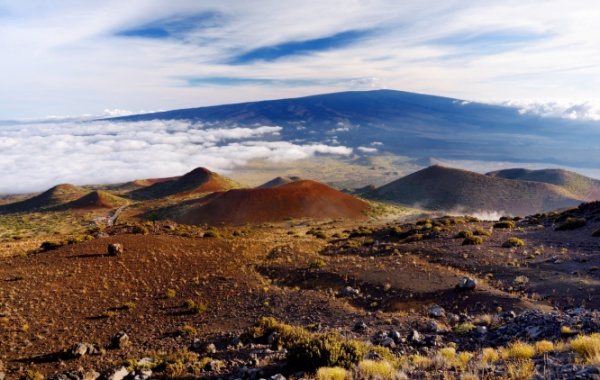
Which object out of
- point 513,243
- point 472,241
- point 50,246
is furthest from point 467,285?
point 50,246

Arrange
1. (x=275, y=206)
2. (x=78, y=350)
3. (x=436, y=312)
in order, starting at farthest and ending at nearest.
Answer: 1. (x=275, y=206)
2. (x=436, y=312)
3. (x=78, y=350)

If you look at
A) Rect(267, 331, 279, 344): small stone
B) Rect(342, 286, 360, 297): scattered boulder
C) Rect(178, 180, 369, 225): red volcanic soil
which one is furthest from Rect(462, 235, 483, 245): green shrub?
Rect(178, 180, 369, 225): red volcanic soil

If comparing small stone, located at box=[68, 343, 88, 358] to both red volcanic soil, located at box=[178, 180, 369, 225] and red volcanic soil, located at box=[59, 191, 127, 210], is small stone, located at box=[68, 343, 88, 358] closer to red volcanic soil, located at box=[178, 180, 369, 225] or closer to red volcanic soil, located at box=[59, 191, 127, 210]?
red volcanic soil, located at box=[178, 180, 369, 225]

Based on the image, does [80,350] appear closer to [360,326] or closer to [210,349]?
[210,349]

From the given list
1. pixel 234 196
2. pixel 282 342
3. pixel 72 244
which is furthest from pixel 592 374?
pixel 234 196

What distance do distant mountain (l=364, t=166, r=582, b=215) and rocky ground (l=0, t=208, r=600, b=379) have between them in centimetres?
7294

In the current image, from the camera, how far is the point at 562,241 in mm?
24266

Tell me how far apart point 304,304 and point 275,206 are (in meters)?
47.6

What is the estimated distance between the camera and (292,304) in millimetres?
15656

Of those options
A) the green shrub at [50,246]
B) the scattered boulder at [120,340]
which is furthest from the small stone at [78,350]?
the green shrub at [50,246]

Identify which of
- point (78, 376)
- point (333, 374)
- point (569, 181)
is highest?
point (333, 374)

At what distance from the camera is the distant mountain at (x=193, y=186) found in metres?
102

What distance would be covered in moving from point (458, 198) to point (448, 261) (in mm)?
84254

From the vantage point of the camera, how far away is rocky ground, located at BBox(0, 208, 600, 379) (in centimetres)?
872
